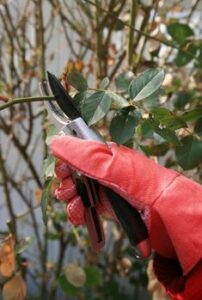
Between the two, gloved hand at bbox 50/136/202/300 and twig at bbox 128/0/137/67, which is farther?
twig at bbox 128/0/137/67

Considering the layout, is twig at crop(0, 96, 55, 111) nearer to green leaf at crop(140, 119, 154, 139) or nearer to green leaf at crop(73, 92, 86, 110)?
green leaf at crop(73, 92, 86, 110)

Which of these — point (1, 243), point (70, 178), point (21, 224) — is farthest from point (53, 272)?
point (70, 178)

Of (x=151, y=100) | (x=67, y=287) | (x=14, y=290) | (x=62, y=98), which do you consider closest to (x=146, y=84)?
(x=151, y=100)

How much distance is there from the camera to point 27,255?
2719mm

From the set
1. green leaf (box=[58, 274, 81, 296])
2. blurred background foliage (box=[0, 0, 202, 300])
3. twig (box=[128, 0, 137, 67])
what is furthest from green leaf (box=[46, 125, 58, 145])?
green leaf (box=[58, 274, 81, 296])

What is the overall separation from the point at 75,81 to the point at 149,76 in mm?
125

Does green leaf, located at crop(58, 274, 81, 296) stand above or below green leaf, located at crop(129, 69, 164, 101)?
below

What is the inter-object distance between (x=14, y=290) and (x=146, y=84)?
23.7 inches

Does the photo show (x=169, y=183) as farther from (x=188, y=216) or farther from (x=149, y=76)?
(x=149, y=76)

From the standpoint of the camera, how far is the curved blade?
2.39 feet

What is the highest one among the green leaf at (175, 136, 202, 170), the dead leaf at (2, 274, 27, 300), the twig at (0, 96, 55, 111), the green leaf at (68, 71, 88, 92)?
the twig at (0, 96, 55, 111)

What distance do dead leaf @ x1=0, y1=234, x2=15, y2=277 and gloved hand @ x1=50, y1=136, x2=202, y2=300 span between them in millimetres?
345

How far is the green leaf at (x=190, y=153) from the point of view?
945 millimetres

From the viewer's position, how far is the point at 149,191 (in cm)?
72
